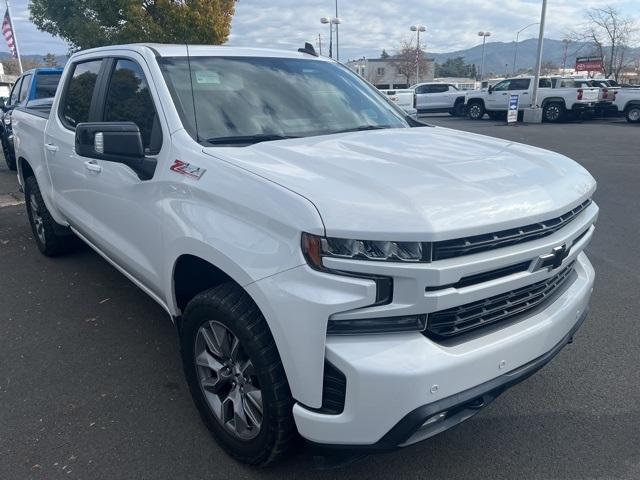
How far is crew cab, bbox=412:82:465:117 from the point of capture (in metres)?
27.8

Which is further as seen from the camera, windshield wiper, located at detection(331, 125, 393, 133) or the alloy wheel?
windshield wiper, located at detection(331, 125, 393, 133)

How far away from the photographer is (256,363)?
7.00 feet

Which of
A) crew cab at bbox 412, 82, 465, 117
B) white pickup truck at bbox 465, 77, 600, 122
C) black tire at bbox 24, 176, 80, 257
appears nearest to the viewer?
black tire at bbox 24, 176, 80, 257

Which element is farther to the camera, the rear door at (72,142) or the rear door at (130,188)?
the rear door at (72,142)

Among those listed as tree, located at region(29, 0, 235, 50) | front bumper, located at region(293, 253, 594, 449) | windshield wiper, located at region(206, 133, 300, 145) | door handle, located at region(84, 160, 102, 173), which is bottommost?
front bumper, located at region(293, 253, 594, 449)

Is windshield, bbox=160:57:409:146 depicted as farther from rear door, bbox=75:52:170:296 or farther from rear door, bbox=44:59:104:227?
rear door, bbox=44:59:104:227

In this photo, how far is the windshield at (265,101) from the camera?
9.36 ft

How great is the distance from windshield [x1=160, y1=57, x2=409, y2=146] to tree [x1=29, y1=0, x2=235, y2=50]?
58.2 ft

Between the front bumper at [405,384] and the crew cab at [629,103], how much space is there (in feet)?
77.1

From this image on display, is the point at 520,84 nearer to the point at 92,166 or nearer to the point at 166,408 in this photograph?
the point at 92,166

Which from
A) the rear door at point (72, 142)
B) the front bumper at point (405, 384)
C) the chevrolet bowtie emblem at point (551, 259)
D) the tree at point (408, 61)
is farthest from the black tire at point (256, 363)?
the tree at point (408, 61)

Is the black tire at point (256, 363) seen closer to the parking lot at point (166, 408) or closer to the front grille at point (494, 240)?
the parking lot at point (166, 408)

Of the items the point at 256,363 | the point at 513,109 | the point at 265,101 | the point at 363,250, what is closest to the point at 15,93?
the point at 265,101

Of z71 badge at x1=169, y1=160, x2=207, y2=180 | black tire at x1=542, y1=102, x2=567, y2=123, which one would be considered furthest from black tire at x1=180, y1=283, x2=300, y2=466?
black tire at x1=542, y1=102, x2=567, y2=123
